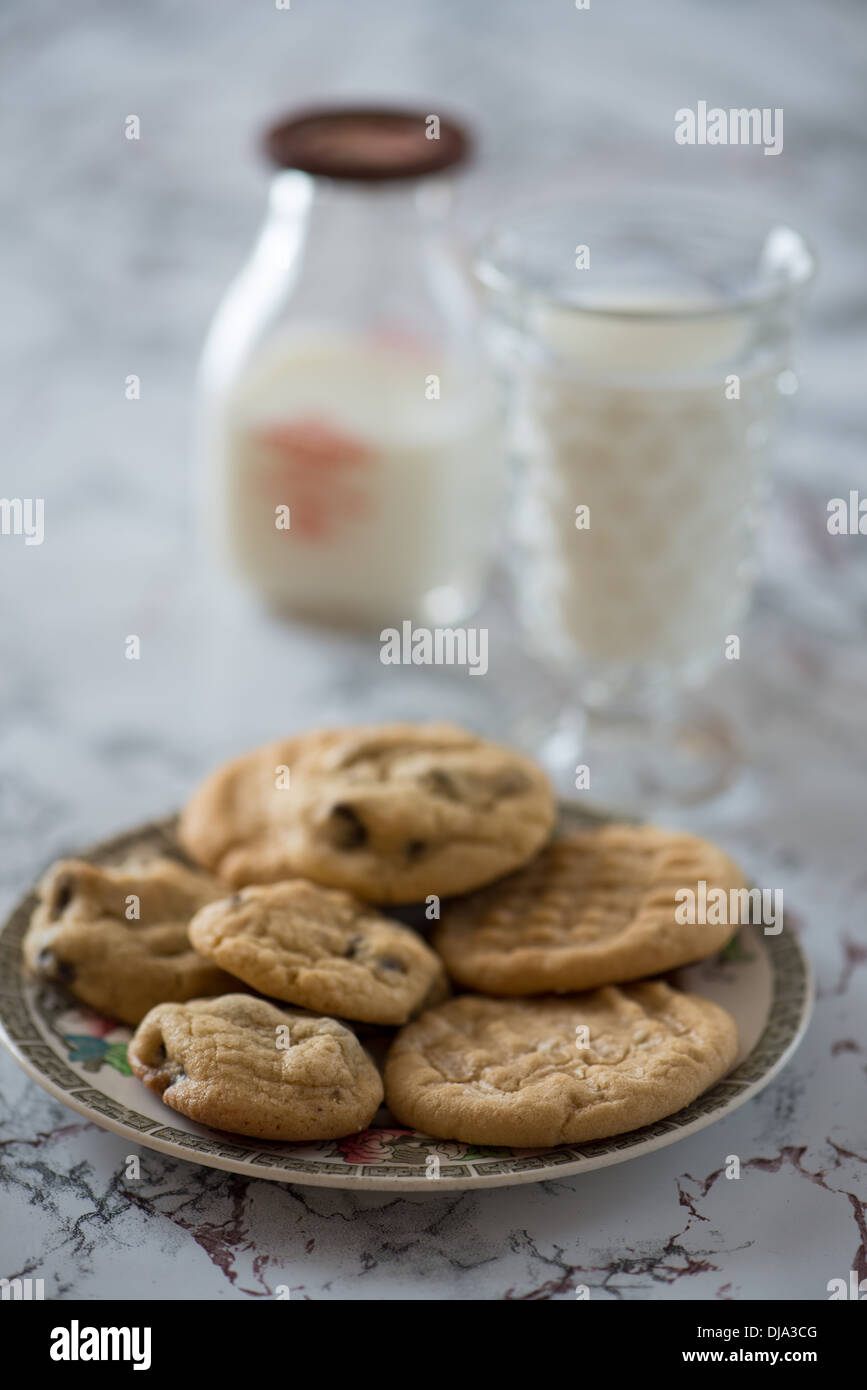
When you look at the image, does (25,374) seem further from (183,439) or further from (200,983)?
(200,983)

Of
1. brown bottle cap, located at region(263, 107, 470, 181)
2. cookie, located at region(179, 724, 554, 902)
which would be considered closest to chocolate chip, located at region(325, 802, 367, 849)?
cookie, located at region(179, 724, 554, 902)

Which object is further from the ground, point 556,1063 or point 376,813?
point 376,813

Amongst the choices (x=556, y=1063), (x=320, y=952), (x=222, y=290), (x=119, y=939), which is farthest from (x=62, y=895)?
(x=222, y=290)

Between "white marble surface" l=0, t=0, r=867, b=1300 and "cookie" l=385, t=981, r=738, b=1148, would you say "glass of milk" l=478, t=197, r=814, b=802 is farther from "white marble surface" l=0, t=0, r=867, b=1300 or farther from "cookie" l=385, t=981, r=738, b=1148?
"cookie" l=385, t=981, r=738, b=1148

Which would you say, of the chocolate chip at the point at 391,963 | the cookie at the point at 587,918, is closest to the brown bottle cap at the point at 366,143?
the cookie at the point at 587,918

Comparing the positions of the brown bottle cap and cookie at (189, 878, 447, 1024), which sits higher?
the brown bottle cap

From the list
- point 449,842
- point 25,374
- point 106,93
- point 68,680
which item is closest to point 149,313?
point 25,374

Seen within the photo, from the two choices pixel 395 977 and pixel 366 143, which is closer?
pixel 395 977

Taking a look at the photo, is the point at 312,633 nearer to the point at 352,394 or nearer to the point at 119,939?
the point at 352,394
